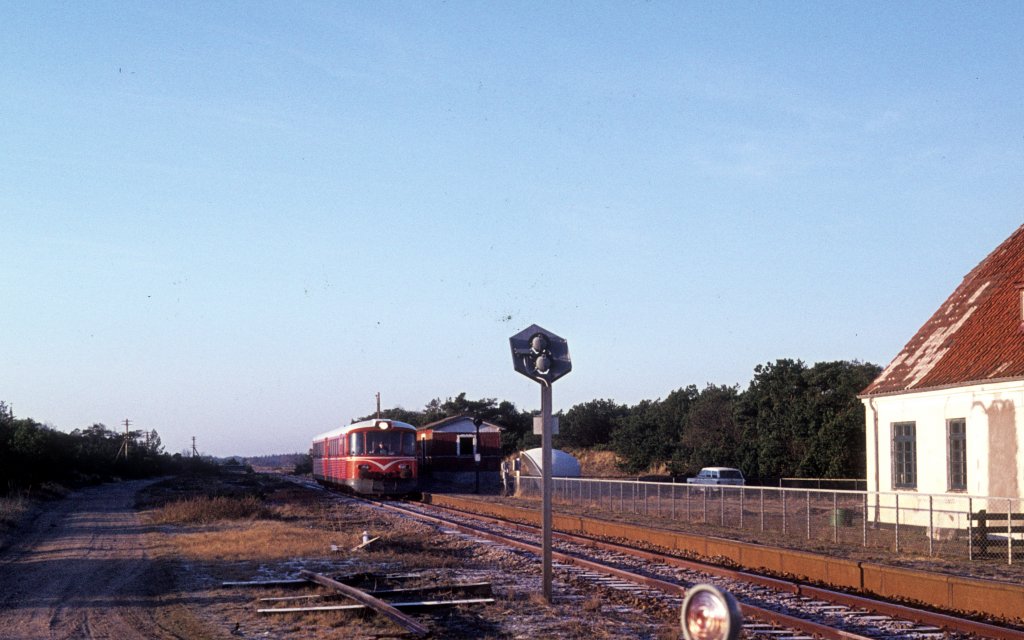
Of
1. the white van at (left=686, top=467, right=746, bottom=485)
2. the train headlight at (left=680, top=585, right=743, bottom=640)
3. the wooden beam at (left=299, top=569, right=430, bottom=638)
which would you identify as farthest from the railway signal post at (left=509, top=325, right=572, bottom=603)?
the white van at (left=686, top=467, right=746, bottom=485)

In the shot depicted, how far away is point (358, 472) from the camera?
41031 mm

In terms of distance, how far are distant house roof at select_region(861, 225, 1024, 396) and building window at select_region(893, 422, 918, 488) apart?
0.97 metres

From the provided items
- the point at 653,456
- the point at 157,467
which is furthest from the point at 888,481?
the point at 157,467

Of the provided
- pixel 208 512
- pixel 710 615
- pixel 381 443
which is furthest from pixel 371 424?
pixel 710 615

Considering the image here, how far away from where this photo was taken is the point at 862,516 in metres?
20.2

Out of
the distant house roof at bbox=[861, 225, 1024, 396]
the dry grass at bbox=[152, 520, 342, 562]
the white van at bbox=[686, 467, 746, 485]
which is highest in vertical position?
the distant house roof at bbox=[861, 225, 1024, 396]

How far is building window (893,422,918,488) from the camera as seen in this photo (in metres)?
24.5

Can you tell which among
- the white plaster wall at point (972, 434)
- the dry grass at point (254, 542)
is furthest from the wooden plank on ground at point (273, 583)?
the white plaster wall at point (972, 434)

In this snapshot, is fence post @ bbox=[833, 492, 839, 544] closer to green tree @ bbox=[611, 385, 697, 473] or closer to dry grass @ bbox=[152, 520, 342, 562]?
dry grass @ bbox=[152, 520, 342, 562]

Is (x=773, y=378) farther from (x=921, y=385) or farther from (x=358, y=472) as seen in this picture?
(x=921, y=385)

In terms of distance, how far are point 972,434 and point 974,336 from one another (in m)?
2.98

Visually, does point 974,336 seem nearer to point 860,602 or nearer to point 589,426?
point 860,602

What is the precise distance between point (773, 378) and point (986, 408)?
37.2m

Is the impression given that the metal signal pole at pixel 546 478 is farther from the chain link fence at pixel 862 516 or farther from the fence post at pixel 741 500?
the fence post at pixel 741 500
